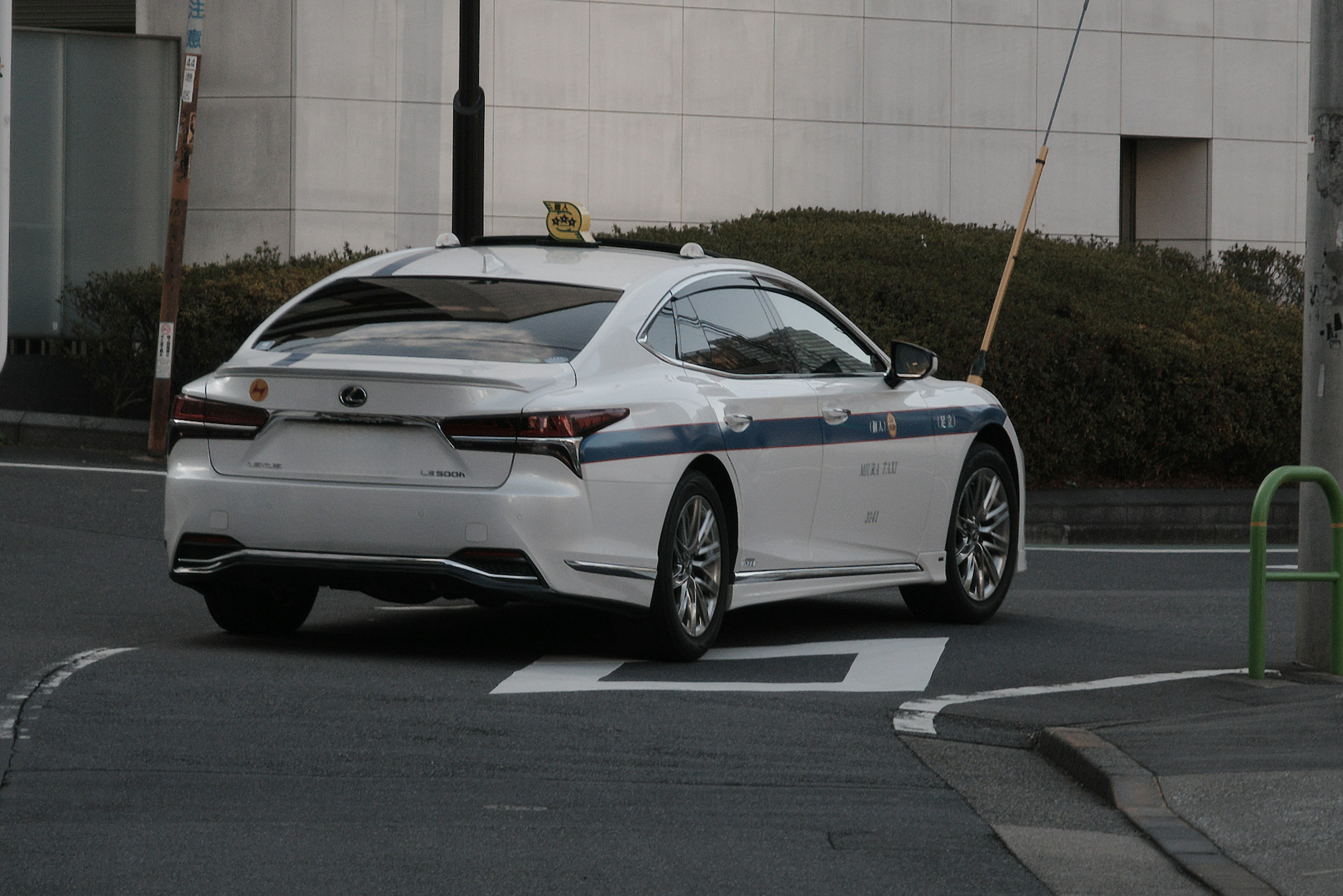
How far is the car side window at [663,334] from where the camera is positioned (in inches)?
334

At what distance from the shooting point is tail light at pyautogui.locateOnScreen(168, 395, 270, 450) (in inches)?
316

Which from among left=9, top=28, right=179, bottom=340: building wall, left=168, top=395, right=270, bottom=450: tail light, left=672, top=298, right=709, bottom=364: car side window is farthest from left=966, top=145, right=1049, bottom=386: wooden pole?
left=9, top=28, right=179, bottom=340: building wall

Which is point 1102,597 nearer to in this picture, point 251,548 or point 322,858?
point 251,548

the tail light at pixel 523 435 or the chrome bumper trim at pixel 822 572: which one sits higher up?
the tail light at pixel 523 435

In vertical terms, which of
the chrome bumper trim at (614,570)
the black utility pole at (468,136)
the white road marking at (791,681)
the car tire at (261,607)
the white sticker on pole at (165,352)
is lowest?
the white road marking at (791,681)

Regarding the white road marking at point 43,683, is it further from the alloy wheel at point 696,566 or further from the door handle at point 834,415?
the door handle at point 834,415

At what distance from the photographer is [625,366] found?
822 centimetres

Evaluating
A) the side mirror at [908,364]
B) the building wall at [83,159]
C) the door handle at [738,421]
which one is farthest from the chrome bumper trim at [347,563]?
the building wall at [83,159]

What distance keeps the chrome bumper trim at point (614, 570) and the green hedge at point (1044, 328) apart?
9.78 meters

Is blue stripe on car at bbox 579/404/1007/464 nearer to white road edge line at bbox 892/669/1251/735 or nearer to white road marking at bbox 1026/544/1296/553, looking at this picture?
white road edge line at bbox 892/669/1251/735

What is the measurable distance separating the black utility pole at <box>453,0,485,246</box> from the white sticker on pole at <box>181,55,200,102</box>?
175 inches

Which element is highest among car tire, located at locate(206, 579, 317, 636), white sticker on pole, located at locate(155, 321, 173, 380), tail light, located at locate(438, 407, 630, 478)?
white sticker on pole, located at locate(155, 321, 173, 380)

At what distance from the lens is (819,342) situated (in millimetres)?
9508

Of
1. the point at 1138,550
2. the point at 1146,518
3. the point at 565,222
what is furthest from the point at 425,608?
the point at 1146,518
